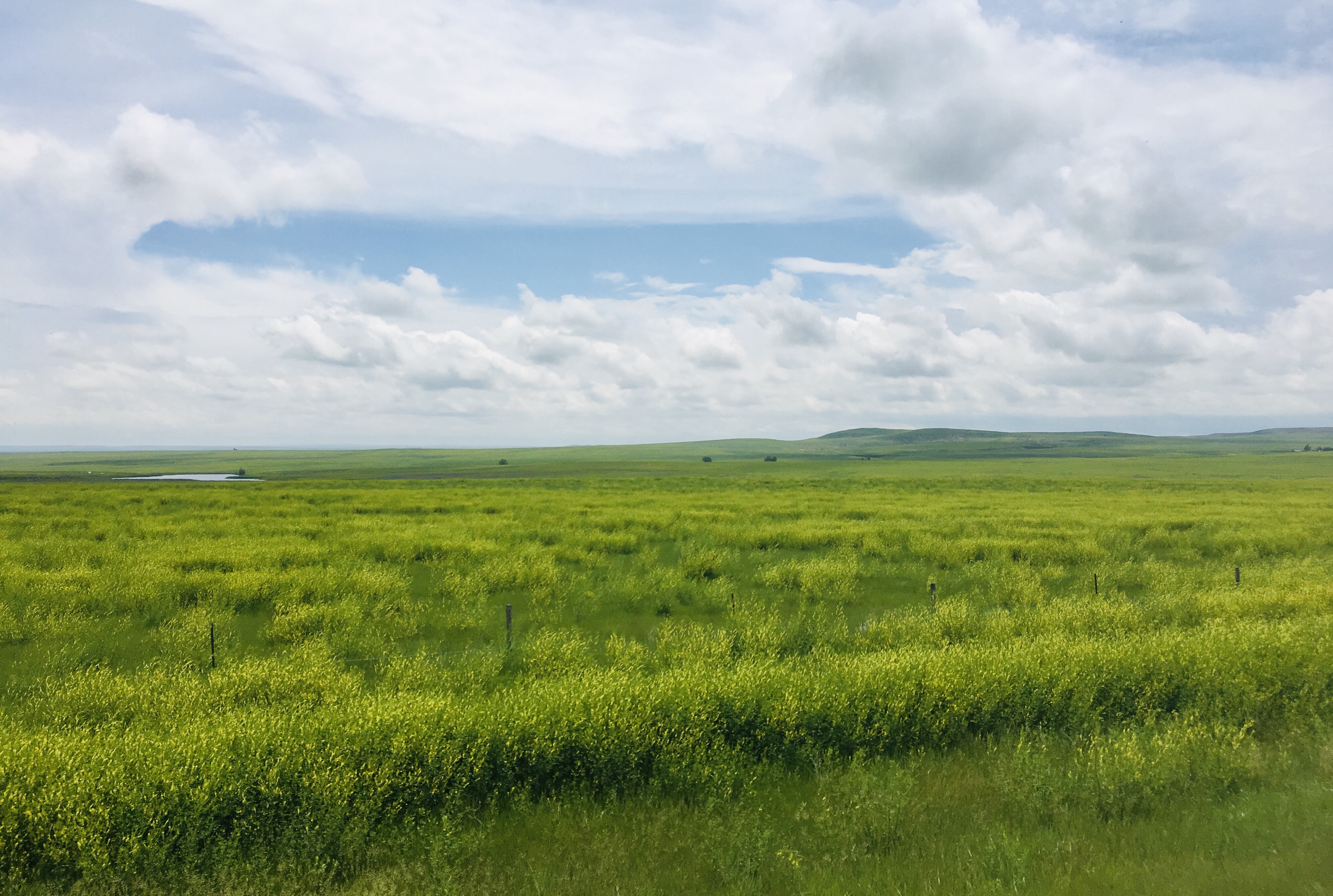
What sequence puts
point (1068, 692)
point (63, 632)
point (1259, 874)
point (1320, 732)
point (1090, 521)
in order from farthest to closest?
1. point (1090, 521)
2. point (63, 632)
3. point (1068, 692)
4. point (1320, 732)
5. point (1259, 874)

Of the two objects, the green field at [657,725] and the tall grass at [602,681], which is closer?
the green field at [657,725]

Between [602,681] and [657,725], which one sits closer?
[657,725]

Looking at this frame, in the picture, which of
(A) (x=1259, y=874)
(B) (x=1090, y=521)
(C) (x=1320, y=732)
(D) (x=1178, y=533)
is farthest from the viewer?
(B) (x=1090, y=521)

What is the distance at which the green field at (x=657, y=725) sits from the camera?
26.1 feet

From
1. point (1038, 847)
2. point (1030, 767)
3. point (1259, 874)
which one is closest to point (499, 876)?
point (1038, 847)

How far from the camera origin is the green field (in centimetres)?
795

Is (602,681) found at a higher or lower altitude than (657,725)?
higher

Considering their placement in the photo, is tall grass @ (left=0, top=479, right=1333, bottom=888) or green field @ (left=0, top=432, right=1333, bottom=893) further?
tall grass @ (left=0, top=479, right=1333, bottom=888)

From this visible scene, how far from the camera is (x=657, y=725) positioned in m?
10.5

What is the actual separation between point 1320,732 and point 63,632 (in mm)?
25692

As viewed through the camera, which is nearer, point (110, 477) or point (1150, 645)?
point (1150, 645)

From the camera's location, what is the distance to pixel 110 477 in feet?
395

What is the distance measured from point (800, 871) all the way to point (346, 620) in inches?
549

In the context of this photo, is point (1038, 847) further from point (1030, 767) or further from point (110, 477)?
point (110, 477)
